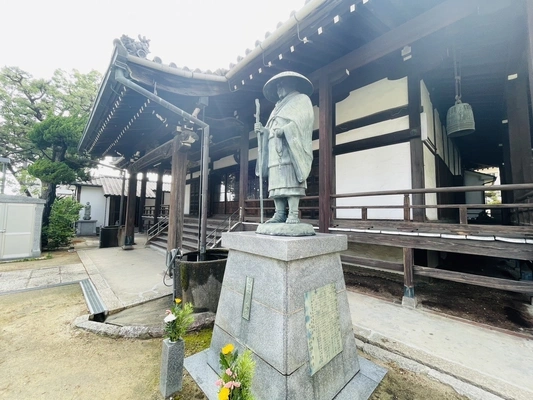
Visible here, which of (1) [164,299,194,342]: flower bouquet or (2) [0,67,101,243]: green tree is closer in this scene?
(1) [164,299,194,342]: flower bouquet

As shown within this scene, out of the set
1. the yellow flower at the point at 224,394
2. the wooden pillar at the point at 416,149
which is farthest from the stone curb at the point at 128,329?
the wooden pillar at the point at 416,149

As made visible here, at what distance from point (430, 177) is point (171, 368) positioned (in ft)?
21.4

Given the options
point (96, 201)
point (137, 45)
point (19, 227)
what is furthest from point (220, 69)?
point (96, 201)

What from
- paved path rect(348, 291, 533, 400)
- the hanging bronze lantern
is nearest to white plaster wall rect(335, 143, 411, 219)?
the hanging bronze lantern

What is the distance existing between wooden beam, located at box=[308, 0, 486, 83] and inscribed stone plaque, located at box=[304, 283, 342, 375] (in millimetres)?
4070

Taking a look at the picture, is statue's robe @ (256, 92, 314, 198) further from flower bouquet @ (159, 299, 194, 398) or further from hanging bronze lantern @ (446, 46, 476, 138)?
hanging bronze lantern @ (446, 46, 476, 138)

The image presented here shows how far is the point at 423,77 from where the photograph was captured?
5.40 meters

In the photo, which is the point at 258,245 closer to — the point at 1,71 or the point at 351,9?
the point at 351,9

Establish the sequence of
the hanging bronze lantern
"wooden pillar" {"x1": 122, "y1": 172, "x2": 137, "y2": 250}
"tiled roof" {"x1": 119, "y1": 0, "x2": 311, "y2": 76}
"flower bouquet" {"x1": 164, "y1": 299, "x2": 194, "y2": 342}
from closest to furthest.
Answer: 1. "flower bouquet" {"x1": 164, "y1": 299, "x2": 194, "y2": 342}
2. "tiled roof" {"x1": 119, "y1": 0, "x2": 311, "y2": 76}
3. the hanging bronze lantern
4. "wooden pillar" {"x1": 122, "y1": 172, "x2": 137, "y2": 250}

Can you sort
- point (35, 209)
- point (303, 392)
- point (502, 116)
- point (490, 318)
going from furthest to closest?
point (35, 209)
point (502, 116)
point (490, 318)
point (303, 392)

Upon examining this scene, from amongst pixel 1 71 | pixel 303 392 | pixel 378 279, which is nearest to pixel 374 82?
pixel 378 279

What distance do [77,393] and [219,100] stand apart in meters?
5.78

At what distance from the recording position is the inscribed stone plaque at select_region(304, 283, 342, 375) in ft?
6.46

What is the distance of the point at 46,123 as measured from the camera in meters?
10.2
